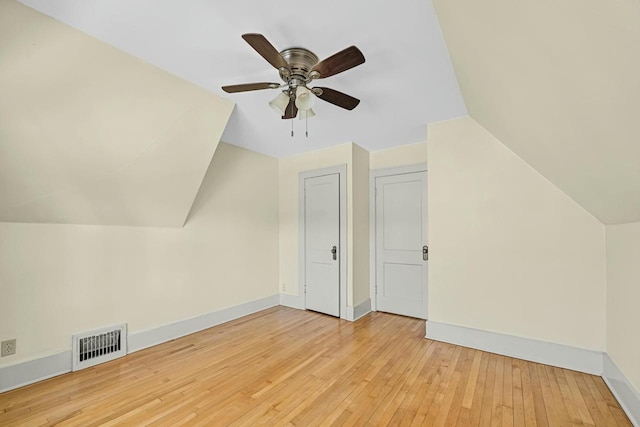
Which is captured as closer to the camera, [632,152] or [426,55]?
[632,152]

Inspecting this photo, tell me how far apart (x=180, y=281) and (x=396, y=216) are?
298 cm

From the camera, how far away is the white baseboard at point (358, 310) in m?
3.77

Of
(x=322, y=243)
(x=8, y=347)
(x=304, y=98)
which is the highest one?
(x=304, y=98)

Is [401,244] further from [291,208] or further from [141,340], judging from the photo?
[141,340]

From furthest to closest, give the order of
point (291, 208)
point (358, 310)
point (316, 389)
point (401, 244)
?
point (291, 208) < point (401, 244) < point (358, 310) < point (316, 389)

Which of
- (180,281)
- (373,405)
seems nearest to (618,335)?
(373,405)

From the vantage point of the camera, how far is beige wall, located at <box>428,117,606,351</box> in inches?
96.3

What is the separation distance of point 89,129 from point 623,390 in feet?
14.2

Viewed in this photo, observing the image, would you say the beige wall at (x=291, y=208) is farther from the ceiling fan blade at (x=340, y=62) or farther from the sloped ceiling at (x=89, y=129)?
the ceiling fan blade at (x=340, y=62)

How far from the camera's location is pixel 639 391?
5.90 feet

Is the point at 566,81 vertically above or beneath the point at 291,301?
above

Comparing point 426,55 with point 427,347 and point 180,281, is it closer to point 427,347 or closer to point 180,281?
point 427,347

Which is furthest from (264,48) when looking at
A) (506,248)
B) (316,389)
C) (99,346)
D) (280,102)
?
(99,346)

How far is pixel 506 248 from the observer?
2.75m
